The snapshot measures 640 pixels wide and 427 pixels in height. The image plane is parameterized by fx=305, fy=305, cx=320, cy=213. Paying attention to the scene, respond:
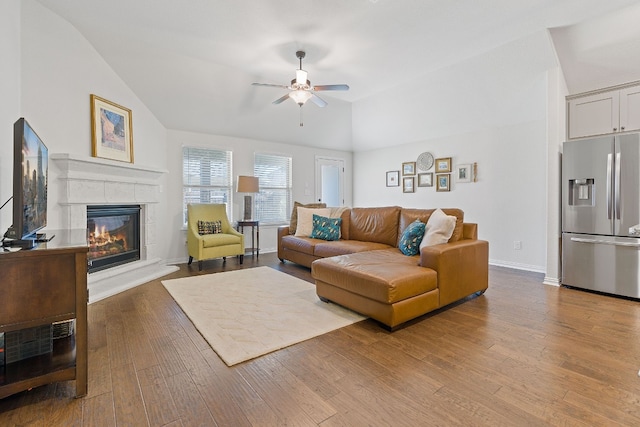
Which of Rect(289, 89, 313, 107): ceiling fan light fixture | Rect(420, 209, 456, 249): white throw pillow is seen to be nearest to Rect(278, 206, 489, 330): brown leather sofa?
Rect(420, 209, 456, 249): white throw pillow

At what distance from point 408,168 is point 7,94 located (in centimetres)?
565

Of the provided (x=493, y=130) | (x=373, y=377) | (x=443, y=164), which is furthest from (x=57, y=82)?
(x=493, y=130)

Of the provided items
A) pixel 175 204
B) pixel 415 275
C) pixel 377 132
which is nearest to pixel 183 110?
pixel 175 204

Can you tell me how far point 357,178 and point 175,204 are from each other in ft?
13.4

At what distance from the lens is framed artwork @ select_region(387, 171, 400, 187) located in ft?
20.8

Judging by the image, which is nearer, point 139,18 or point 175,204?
point 139,18

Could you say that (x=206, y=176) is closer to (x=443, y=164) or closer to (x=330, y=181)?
(x=330, y=181)

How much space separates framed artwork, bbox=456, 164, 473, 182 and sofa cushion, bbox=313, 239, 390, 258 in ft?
7.33

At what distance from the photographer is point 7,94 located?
2.40m

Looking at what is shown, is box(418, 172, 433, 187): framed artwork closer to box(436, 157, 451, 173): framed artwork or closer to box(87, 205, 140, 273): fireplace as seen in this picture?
box(436, 157, 451, 173): framed artwork

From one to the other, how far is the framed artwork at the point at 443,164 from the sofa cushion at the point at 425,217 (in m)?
2.02

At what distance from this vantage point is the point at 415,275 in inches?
98.1

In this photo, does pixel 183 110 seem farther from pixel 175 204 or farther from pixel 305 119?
pixel 305 119

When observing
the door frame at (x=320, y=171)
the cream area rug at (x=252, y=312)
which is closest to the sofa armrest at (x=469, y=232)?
the cream area rug at (x=252, y=312)
